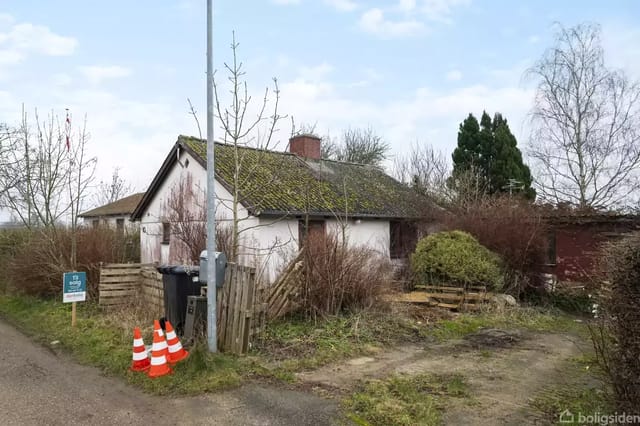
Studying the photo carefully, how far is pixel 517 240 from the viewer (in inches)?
508

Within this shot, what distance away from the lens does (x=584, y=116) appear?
2222cm

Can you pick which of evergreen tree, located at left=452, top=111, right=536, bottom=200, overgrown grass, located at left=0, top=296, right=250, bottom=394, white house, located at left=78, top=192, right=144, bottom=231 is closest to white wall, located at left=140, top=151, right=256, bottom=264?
overgrown grass, located at left=0, top=296, right=250, bottom=394

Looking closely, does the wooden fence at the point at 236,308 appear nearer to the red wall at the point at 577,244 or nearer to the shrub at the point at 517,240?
the shrub at the point at 517,240

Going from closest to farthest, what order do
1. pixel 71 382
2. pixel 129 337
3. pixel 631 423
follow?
1. pixel 631 423
2. pixel 71 382
3. pixel 129 337

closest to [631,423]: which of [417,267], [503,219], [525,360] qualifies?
[525,360]

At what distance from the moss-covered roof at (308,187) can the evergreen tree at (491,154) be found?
7252 mm

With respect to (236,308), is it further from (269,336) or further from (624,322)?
(624,322)

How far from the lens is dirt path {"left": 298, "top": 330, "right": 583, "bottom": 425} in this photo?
4926 millimetres

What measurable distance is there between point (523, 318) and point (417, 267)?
128 inches

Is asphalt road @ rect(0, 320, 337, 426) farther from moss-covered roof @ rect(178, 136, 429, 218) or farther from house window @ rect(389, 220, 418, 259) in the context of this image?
house window @ rect(389, 220, 418, 259)

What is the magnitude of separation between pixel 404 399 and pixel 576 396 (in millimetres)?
2108

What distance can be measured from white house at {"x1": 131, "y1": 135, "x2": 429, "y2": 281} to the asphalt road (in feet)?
21.5

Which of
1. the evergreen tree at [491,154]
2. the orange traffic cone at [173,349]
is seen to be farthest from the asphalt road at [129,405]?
the evergreen tree at [491,154]

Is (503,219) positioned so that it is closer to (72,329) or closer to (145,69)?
(145,69)
